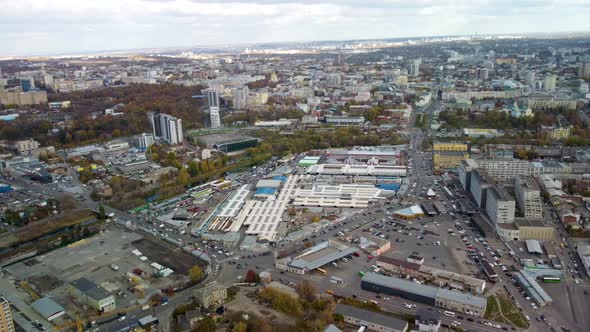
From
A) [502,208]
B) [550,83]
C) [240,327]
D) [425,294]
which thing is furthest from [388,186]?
[550,83]

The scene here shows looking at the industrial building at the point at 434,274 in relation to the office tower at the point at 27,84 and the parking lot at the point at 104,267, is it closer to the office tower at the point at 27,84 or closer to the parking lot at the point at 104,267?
the parking lot at the point at 104,267

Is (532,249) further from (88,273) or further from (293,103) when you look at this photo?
(293,103)

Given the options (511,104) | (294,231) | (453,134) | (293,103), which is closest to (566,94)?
(511,104)

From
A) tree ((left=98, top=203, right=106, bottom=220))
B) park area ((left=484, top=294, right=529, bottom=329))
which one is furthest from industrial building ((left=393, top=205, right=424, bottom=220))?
tree ((left=98, top=203, right=106, bottom=220))

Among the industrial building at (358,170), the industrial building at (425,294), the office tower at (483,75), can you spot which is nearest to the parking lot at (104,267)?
the industrial building at (425,294)

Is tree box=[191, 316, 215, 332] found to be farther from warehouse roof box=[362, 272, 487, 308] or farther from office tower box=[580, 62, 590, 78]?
office tower box=[580, 62, 590, 78]

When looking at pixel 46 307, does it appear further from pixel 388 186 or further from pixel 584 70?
pixel 584 70
